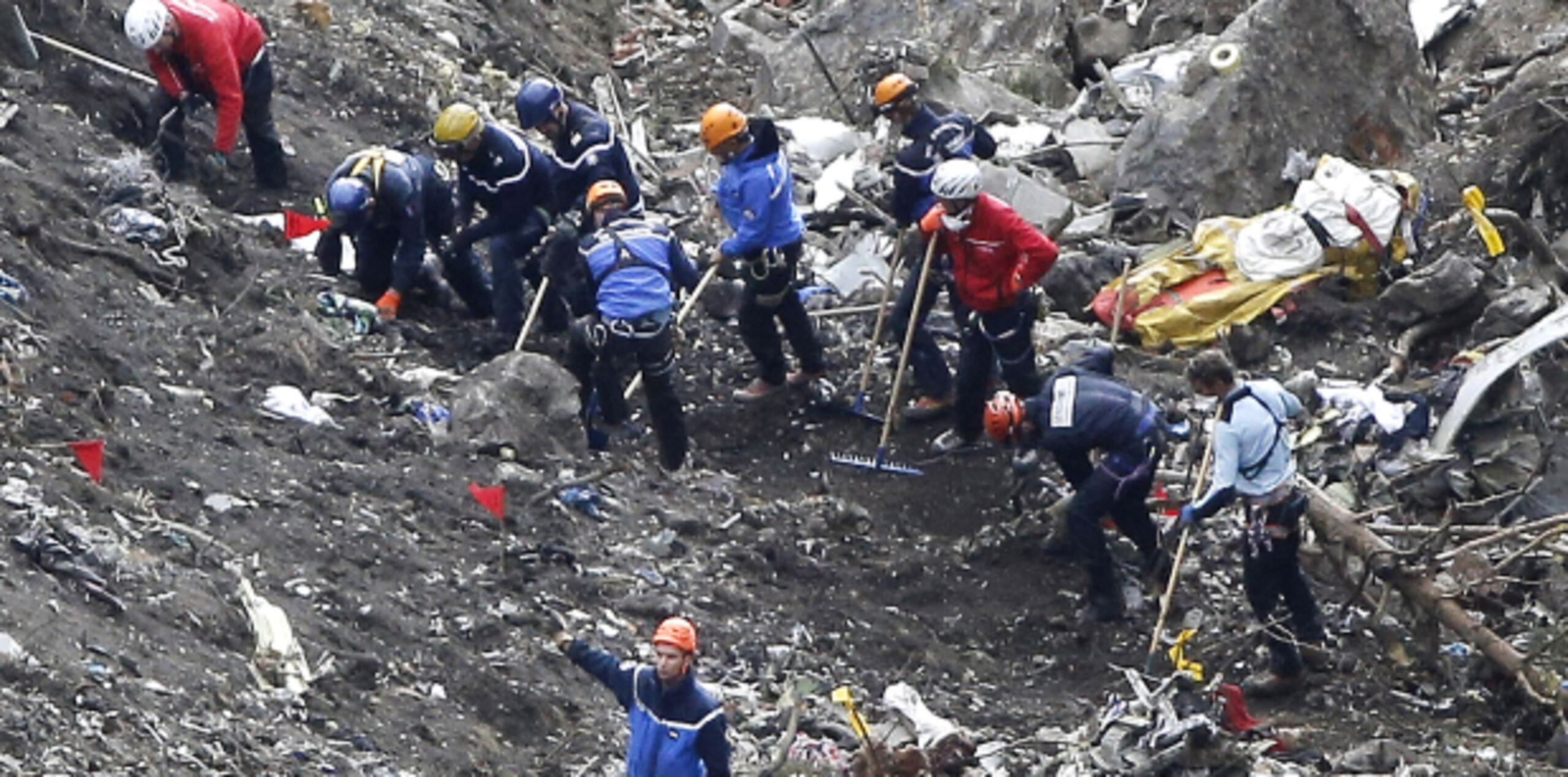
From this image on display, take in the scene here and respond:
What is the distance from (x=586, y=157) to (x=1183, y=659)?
13.0ft

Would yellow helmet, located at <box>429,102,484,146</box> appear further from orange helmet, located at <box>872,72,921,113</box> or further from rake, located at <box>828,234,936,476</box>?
rake, located at <box>828,234,936,476</box>

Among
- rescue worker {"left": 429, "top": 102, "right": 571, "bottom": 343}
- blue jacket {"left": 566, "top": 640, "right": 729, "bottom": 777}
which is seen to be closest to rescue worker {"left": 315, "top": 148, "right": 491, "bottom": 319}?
rescue worker {"left": 429, "top": 102, "right": 571, "bottom": 343}

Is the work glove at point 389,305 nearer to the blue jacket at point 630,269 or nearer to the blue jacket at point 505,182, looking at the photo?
the blue jacket at point 505,182

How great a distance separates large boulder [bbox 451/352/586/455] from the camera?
10898 millimetres

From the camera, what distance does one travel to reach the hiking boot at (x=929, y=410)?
479 inches

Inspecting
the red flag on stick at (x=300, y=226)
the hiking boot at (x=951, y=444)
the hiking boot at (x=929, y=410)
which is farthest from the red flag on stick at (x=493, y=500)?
the red flag on stick at (x=300, y=226)

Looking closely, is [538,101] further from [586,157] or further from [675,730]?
[675,730]

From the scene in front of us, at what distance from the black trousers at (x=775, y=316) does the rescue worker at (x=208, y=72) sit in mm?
2937

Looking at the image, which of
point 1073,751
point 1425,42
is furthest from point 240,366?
point 1425,42

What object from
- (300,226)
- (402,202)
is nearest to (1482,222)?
(402,202)

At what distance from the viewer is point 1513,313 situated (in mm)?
12727

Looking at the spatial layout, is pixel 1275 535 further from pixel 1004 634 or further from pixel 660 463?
pixel 660 463

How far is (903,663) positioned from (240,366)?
330 cm

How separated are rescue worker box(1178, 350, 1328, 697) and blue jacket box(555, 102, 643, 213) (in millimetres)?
3650
